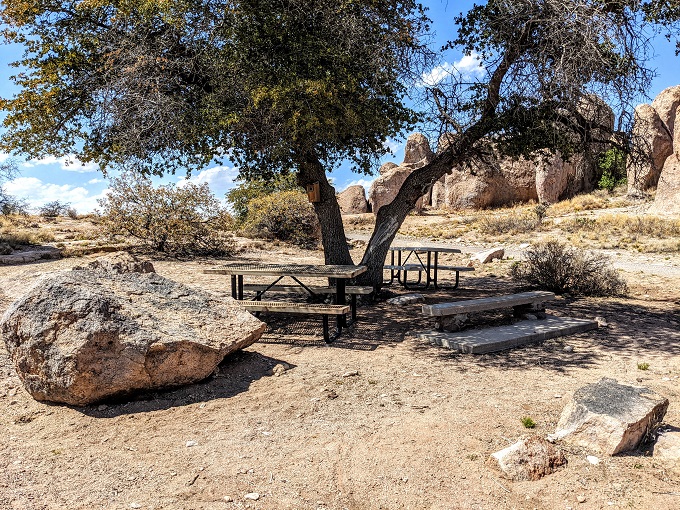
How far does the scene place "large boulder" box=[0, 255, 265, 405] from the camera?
14.9ft

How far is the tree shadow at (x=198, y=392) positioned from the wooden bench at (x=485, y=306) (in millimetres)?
2215

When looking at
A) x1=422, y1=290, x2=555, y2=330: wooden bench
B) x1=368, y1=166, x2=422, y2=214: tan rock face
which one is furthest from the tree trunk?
x1=368, y1=166, x2=422, y2=214: tan rock face

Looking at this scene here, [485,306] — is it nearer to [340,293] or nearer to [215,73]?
[340,293]

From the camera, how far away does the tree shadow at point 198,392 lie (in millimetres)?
4641

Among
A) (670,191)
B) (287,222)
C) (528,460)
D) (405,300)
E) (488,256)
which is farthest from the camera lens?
(670,191)

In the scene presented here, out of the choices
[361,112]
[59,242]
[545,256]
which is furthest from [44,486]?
[59,242]

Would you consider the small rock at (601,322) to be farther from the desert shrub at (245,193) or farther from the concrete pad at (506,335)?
the desert shrub at (245,193)

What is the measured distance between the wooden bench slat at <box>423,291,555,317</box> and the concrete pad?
28 centimetres

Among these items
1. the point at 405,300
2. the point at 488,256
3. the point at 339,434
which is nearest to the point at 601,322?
the point at 405,300

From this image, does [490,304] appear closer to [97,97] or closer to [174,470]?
[174,470]

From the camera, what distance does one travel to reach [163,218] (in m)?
15.0

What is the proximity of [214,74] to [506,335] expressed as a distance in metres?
5.03

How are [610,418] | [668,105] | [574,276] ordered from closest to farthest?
1. [610,418]
2. [574,276]
3. [668,105]

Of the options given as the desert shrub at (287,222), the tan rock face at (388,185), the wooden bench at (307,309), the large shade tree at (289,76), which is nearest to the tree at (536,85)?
the large shade tree at (289,76)
